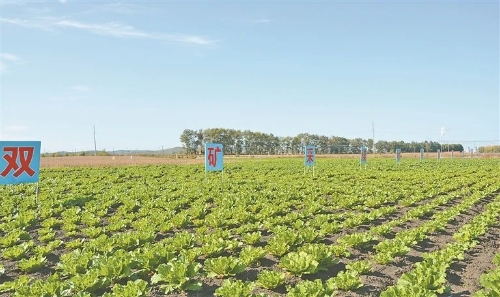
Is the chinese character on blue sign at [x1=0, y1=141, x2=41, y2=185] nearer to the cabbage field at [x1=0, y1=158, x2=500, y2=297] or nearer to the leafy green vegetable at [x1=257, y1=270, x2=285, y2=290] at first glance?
the cabbage field at [x1=0, y1=158, x2=500, y2=297]

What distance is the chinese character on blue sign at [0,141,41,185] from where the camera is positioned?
1436 cm

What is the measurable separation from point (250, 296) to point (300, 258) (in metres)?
1.72

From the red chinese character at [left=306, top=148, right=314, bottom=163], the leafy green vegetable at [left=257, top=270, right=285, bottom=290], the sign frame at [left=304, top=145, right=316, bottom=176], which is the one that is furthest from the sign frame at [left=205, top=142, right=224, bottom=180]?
the leafy green vegetable at [left=257, top=270, right=285, bottom=290]

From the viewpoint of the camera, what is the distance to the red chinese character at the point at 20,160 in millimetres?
14430

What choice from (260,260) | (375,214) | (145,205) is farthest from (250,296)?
(145,205)

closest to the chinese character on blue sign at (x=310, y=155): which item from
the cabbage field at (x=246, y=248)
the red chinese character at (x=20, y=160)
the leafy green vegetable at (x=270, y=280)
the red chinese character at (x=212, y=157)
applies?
the red chinese character at (x=212, y=157)

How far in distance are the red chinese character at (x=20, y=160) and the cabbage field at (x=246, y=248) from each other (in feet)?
4.65

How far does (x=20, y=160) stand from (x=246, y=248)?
10.4 meters

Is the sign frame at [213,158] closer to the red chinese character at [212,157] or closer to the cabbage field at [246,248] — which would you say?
the red chinese character at [212,157]

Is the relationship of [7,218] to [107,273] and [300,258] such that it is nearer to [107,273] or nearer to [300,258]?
[107,273]

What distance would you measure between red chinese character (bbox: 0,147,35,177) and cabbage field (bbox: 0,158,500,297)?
55.8 inches

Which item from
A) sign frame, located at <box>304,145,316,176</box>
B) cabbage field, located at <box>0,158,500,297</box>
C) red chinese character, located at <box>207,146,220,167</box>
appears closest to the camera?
cabbage field, located at <box>0,158,500,297</box>

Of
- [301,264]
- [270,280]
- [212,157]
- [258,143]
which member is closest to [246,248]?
[301,264]

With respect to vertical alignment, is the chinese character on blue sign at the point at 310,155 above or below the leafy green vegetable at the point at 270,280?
above
